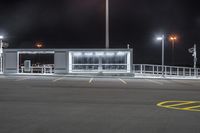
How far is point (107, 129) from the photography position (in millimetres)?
6965

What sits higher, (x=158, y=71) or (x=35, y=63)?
(x=35, y=63)

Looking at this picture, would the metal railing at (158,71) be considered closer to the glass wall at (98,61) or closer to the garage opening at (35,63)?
the glass wall at (98,61)

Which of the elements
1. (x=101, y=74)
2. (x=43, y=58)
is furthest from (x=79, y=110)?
(x=43, y=58)

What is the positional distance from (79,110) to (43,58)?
3585cm

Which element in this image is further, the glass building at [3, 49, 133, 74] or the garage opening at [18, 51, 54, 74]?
the garage opening at [18, 51, 54, 74]

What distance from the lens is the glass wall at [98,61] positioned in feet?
110

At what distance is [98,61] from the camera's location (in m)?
34.0

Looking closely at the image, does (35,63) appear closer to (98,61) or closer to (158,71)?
(98,61)

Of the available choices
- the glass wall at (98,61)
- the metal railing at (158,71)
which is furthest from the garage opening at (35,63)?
the metal railing at (158,71)

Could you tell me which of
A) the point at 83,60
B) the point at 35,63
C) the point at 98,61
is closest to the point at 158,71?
the point at 98,61

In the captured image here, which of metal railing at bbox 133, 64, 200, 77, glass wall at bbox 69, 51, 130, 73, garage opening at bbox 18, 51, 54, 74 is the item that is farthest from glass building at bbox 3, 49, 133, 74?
metal railing at bbox 133, 64, 200, 77

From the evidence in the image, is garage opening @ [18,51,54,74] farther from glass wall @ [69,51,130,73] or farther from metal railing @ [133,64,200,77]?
metal railing @ [133,64,200,77]

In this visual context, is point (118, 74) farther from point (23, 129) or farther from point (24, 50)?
point (23, 129)

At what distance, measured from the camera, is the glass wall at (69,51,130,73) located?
3362 centimetres
